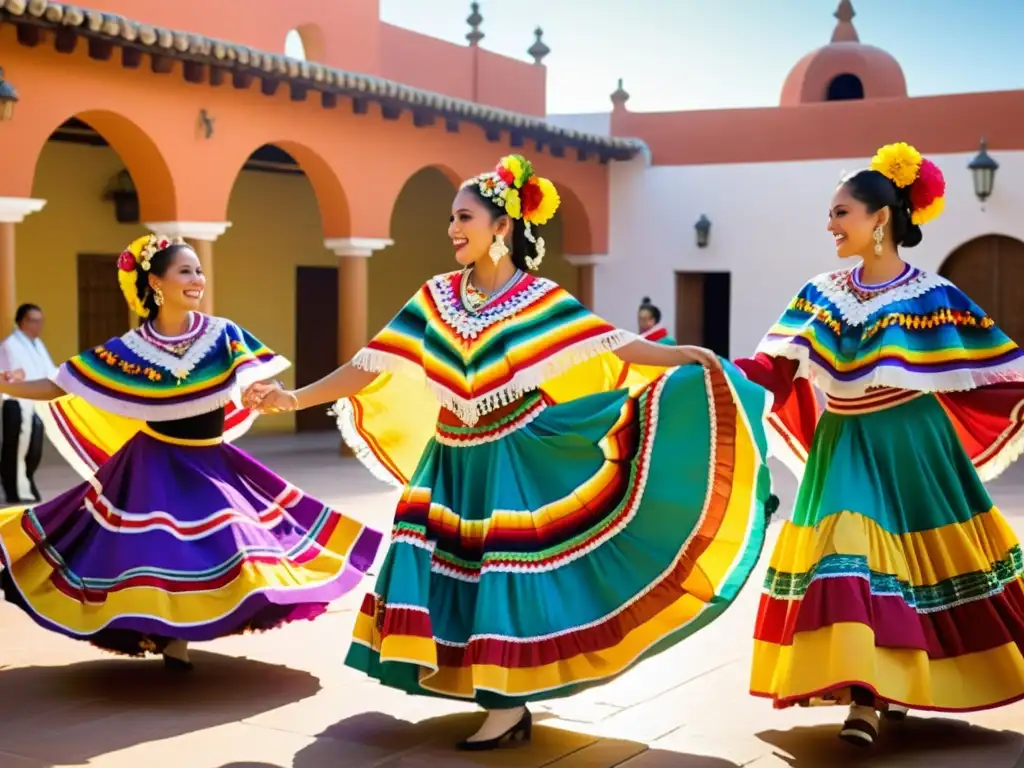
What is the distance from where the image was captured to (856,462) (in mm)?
4656

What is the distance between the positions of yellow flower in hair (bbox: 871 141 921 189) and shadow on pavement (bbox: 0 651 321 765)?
261cm

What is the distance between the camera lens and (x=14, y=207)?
10.9 m

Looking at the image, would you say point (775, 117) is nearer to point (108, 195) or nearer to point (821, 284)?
point (108, 195)

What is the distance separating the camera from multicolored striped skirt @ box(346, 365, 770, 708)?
442 centimetres

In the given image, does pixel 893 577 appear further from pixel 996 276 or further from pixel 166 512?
pixel 996 276

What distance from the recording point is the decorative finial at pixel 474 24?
19672 millimetres

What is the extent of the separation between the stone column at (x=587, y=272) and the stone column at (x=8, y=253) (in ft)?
29.2

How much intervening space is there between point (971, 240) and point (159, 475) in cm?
1348

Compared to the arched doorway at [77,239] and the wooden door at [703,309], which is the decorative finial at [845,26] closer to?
the wooden door at [703,309]

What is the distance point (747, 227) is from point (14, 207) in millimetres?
9681

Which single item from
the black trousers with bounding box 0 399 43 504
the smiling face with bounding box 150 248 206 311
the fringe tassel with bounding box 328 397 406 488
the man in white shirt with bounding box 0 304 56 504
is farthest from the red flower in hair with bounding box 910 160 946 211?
the black trousers with bounding box 0 399 43 504

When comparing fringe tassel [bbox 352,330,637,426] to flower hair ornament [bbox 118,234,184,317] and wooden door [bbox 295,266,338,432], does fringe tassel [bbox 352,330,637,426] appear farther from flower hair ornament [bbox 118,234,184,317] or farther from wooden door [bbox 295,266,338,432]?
wooden door [bbox 295,266,338,432]

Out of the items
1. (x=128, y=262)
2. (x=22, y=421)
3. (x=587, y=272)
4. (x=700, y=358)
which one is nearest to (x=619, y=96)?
(x=587, y=272)

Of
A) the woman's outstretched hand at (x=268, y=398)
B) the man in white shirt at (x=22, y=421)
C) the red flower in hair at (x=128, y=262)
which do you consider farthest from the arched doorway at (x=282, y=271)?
the woman's outstretched hand at (x=268, y=398)
